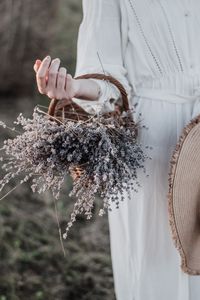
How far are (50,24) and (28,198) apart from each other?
2148 mm

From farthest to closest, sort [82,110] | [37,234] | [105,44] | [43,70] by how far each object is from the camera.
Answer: [37,234] < [82,110] < [105,44] < [43,70]

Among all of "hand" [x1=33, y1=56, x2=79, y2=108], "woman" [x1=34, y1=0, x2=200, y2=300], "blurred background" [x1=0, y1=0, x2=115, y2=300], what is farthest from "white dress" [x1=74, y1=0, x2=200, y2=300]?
"blurred background" [x1=0, y1=0, x2=115, y2=300]

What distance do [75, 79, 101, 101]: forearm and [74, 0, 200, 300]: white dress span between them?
0.02 m

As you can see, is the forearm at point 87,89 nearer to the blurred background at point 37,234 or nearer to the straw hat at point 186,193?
the straw hat at point 186,193

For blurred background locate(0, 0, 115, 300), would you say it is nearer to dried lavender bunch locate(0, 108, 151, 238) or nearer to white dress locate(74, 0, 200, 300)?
white dress locate(74, 0, 200, 300)

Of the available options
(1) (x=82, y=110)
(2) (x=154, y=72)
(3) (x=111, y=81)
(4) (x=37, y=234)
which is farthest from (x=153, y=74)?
(4) (x=37, y=234)

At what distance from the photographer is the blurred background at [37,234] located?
311 cm

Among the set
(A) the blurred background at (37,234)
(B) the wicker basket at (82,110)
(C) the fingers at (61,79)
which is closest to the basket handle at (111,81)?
(B) the wicker basket at (82,110)

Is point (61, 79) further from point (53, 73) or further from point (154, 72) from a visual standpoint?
point (154, 72)

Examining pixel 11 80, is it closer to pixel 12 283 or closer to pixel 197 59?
pixel 12 283

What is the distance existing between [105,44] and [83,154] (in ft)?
1.33

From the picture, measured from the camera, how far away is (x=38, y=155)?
1625mm

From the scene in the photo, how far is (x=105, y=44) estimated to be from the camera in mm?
1860

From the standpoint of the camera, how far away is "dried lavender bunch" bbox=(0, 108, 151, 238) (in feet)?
5.21
